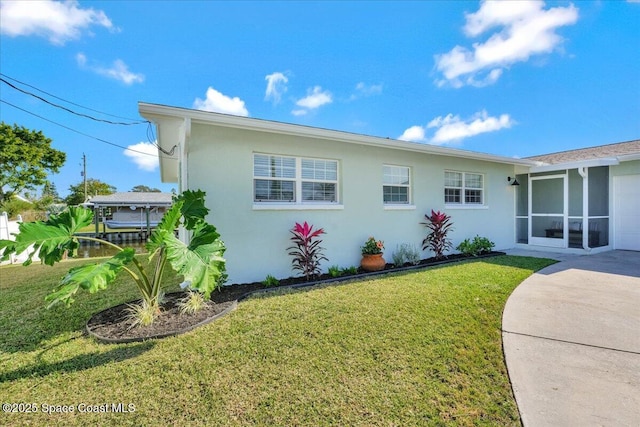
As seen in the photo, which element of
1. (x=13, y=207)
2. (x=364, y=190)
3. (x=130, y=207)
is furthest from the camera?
(x=130, y=207)

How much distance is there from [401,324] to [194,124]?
533 centimetres

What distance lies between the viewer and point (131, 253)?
12.1 feet

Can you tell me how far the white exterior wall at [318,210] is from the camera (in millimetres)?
6078

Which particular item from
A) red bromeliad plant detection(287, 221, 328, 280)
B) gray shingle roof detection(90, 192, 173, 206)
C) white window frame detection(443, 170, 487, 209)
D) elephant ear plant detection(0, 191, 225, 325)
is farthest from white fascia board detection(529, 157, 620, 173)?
gray shingle roof detection(90, 192, 173, 206)

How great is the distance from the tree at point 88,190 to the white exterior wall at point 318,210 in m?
44.8

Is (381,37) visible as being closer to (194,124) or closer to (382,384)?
(194,124)

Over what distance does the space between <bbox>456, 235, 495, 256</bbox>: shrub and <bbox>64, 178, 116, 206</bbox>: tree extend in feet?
157

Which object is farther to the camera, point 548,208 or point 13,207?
point 13,207

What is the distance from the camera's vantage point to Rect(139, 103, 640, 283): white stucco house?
6129mm

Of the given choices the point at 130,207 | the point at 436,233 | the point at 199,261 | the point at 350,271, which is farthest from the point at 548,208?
the point at 130,207

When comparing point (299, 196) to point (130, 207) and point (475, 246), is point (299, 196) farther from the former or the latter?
point (130, 207)

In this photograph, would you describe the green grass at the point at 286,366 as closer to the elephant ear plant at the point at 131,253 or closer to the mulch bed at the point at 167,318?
the mulch bed at the point at 167,318

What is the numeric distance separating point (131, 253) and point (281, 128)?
12.7 ft

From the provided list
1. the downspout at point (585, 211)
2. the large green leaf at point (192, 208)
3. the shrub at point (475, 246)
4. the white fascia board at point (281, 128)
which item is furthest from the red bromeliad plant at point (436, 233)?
the large green leaf at point (192, 208)
